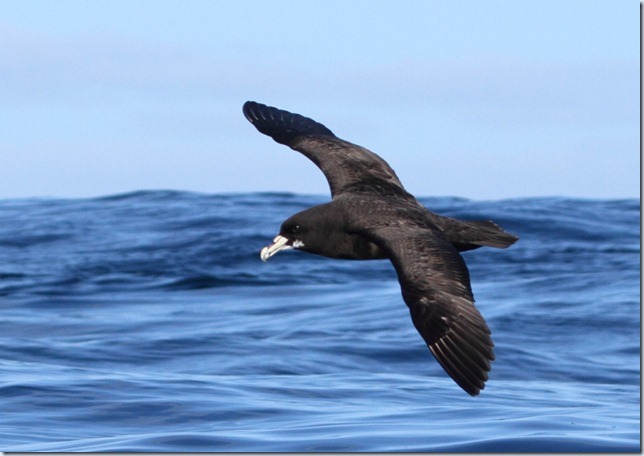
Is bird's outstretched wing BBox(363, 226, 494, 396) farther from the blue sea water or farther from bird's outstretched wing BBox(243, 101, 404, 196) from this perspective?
the blue sea water

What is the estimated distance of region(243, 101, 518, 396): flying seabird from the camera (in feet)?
26.0

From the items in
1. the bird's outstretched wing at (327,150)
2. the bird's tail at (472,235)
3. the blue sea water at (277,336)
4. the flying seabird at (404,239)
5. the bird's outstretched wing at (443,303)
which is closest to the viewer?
the bird's outstretched wing at (443,303)

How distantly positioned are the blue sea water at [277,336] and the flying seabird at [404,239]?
6.24 ft

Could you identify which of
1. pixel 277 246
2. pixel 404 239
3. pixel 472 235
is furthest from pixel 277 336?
pixel 404 239

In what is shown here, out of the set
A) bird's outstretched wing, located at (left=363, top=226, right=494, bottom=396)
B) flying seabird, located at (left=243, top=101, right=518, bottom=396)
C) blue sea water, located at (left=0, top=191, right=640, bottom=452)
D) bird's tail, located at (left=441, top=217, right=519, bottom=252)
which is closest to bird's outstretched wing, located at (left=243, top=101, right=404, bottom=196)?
flying seabird, located at (left=243, top=101, right=518, bottom=396)

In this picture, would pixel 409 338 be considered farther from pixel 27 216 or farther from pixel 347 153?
pixel 27 216

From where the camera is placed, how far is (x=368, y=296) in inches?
830

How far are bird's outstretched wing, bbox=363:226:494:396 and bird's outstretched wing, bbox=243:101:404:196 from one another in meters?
1.56

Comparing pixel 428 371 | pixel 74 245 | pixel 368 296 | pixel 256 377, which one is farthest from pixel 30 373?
pixel 74 245

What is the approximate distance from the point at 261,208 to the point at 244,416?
729 inches

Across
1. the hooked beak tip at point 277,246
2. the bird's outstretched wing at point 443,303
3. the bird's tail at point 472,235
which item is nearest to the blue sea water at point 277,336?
the hooked beak tip at point 277,246

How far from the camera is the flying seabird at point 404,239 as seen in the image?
7.93 meters

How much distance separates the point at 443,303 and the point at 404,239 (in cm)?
66

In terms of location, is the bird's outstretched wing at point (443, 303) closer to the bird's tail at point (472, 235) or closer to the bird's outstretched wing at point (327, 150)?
the bird's tail at point (472, 235)
